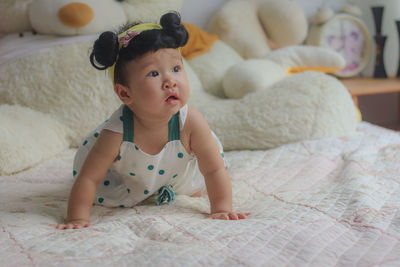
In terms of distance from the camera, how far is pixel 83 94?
4.87 ft

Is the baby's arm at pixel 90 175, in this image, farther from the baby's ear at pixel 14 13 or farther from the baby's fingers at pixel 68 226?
the baby's ear at pixel 14 13

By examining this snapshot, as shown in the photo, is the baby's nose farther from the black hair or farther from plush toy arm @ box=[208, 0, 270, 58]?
plush toy arm @ box=[208, 0, 270, 58]

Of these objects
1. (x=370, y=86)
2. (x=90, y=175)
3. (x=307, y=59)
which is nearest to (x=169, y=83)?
(x=90, y=175)

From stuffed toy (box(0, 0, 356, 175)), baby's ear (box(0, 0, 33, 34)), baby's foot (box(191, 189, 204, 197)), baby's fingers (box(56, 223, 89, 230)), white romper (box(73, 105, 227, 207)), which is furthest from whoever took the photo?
baby's ear (box(0, 0, 33, 34))

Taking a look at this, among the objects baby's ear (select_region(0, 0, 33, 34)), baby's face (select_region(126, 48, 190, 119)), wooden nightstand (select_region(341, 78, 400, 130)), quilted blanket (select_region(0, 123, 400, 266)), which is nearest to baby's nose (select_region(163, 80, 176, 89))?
baby's face (select_region(126, 48, 190, 119))

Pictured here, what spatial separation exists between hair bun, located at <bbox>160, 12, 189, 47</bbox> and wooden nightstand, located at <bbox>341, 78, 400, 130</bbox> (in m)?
1.24

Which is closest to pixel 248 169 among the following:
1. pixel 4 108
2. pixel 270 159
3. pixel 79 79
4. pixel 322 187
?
pixel 270 159

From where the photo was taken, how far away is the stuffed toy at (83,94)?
1397 millimetres

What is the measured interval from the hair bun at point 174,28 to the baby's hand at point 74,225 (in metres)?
0.39

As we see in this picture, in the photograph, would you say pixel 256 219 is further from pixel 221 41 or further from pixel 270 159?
pixel 221 41

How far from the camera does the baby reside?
855 mm

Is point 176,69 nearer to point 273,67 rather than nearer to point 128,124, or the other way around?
point 128,124

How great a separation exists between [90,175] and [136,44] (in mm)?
277

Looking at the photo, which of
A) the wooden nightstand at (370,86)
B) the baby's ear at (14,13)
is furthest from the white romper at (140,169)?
the wooden nightstand at (370,86)
